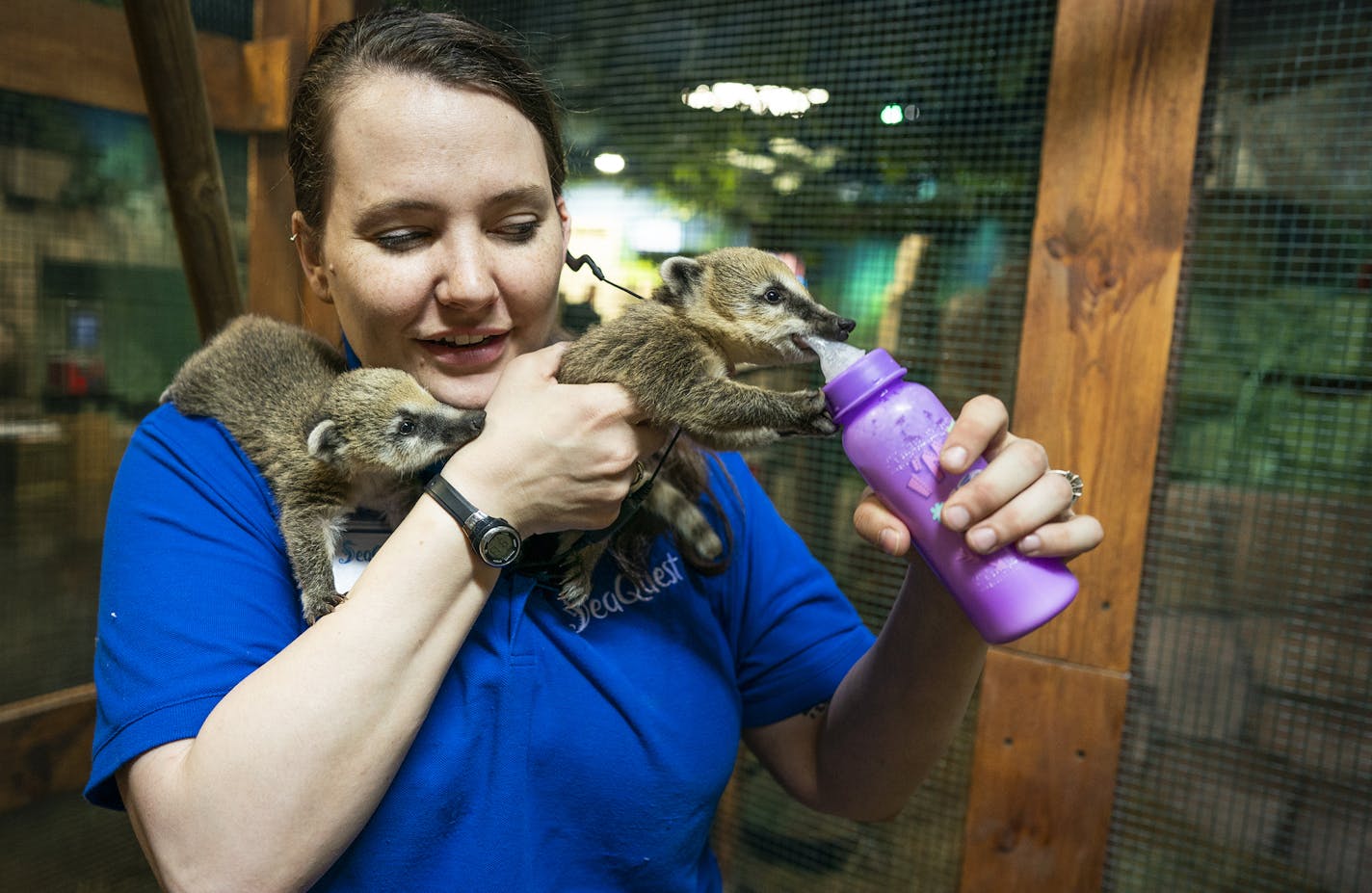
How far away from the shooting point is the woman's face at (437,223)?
1325 mm

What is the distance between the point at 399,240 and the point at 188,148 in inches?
45.2

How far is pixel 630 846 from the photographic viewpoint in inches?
56.2

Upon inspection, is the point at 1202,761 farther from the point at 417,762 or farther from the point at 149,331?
the point at 149,331

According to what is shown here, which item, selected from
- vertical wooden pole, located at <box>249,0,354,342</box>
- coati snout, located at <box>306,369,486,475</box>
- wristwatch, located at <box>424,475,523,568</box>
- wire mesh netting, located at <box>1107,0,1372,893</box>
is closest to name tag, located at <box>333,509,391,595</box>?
coati snout, located at <box>306,369,486,475</box>

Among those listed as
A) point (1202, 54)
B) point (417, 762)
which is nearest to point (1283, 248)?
point (1202, 54)

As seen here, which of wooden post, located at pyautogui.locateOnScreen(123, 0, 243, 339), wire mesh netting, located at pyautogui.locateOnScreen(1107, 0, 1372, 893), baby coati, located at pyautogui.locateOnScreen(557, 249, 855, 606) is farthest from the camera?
wire mesh netting, located at pyautogui.locateOnScreen(1107, 0, 1372, 893)

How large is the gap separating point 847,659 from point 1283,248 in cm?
204

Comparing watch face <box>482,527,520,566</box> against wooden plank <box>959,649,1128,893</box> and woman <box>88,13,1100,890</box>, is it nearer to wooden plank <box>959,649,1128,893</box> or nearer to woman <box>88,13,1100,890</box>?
woman <box>88,13,1100,890</box>

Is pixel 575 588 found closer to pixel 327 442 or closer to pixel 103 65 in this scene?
pixel 327 442

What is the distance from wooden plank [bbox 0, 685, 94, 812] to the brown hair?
7.28ft

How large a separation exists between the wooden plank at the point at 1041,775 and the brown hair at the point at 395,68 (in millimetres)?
2178

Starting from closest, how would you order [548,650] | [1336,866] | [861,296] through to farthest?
[548,650] < [1336,866] < [861,296]

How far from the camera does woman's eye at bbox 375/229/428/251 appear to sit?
4.46 feet

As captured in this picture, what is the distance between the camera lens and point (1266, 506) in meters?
2.71
